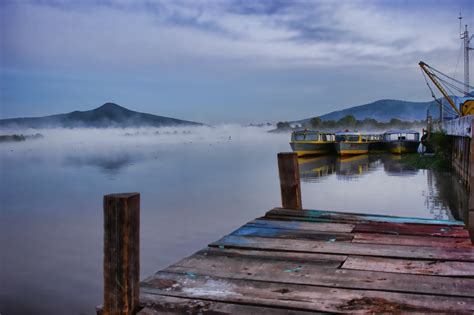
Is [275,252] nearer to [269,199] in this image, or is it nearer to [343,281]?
[343,281]

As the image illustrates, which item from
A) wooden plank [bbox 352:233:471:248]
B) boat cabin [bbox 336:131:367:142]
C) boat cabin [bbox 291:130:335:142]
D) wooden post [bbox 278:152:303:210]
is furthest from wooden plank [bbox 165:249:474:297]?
boat cabin [bbox 336:131:367:142]

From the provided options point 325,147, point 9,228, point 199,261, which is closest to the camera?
point 199,261

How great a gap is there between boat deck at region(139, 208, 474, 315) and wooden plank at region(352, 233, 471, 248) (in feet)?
0.03

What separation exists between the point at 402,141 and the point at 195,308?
4618cm

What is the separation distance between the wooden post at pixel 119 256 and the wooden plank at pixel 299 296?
402 millimetres

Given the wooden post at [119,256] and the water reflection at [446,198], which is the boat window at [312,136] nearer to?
the water reflection at [446,198]

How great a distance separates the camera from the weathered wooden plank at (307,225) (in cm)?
609

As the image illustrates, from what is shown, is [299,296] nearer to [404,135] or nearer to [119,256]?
[119,256]

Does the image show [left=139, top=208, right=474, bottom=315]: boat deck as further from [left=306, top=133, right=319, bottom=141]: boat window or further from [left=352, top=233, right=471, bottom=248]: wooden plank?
[left=306, top=133, right=319, bottom=141]: boat window

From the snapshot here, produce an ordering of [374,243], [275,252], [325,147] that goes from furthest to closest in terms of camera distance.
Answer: [325,147] < [374,243] < [275,252]

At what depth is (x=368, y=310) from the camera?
3.48m

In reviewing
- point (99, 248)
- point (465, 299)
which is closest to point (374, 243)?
point (465, 299)

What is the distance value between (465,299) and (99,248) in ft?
33.1

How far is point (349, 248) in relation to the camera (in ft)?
16.8
